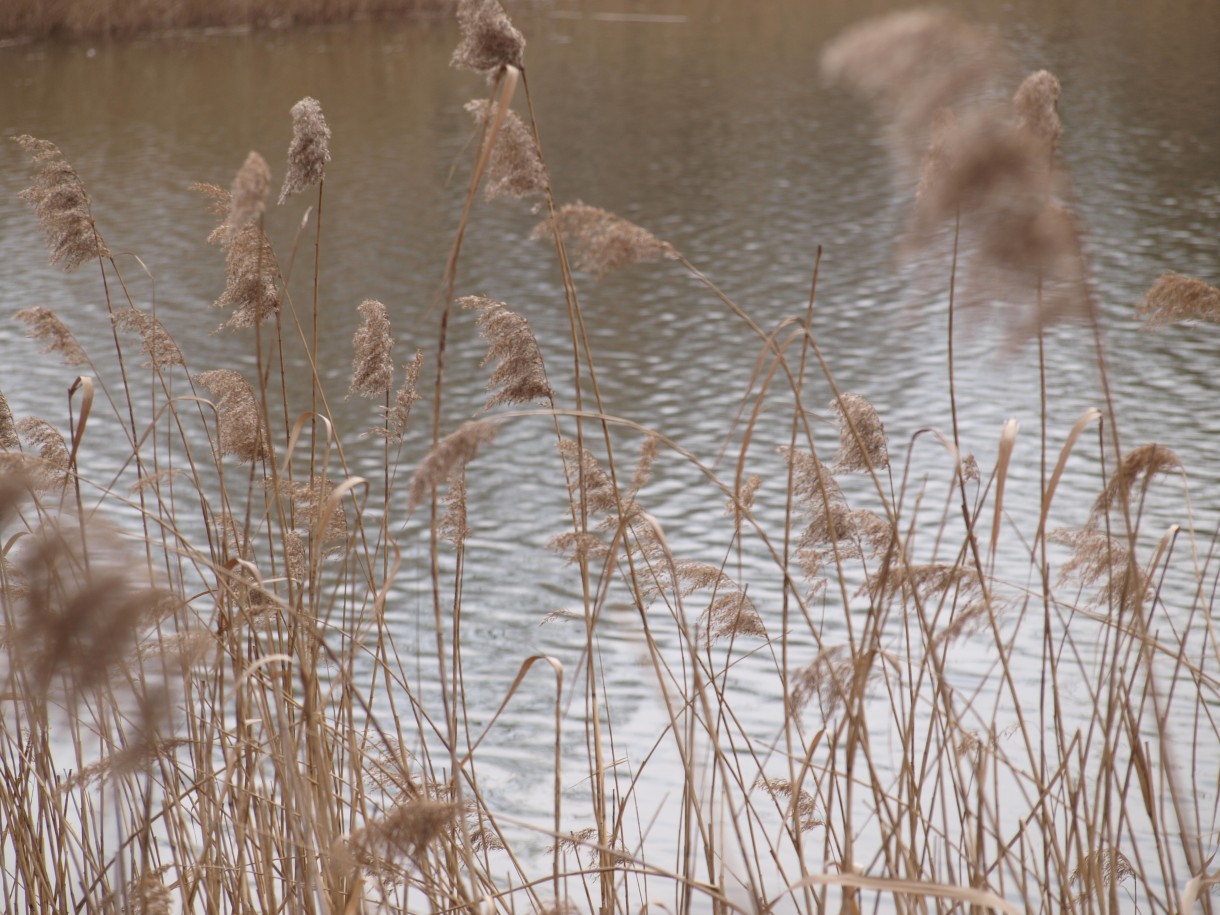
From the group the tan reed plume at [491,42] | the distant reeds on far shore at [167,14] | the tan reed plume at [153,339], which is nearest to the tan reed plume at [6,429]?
the tan reed plume at [153,339]

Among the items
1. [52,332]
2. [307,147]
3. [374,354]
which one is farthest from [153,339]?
[307,147]

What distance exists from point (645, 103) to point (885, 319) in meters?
6.56

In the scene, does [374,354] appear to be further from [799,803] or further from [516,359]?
Result: [799,803]

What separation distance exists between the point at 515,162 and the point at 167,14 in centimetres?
1673

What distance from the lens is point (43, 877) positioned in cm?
138

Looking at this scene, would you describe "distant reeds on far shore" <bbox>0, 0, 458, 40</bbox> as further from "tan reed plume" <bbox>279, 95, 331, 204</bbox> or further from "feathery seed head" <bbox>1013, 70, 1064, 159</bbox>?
"feathery seed head" <bbox>1013, 70, 1064, 159</bbox>

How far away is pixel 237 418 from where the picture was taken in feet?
4.82

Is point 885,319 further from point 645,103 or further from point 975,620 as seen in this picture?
point 645,103

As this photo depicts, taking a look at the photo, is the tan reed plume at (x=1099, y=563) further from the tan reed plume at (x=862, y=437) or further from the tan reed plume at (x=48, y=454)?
the tan reed plume at (x=48, y=454)

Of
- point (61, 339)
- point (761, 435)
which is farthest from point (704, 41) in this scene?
point (61, 339)

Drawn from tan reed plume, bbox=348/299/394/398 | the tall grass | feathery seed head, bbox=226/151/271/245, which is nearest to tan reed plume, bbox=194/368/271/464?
the tall grass

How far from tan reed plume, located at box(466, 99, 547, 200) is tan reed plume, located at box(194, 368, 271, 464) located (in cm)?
41

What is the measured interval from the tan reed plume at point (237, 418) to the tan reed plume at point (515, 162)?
409mm

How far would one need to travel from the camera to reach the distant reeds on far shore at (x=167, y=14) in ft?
51.8
